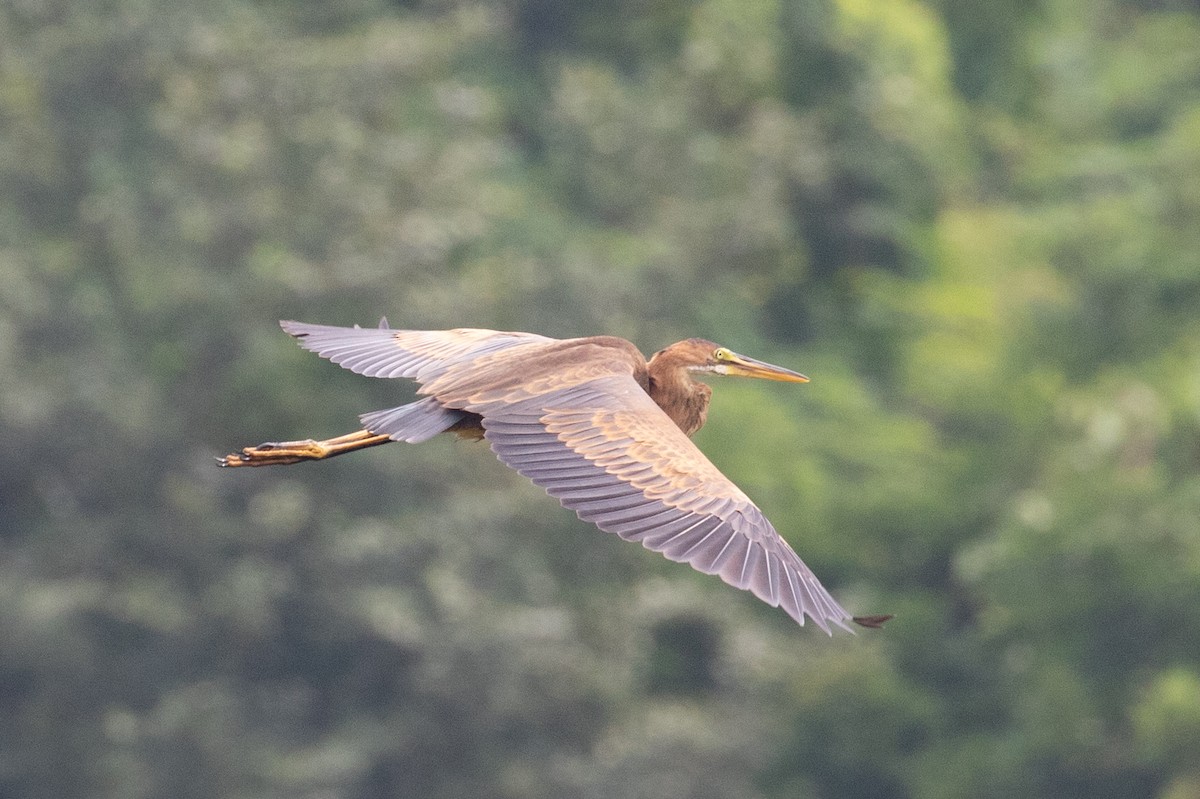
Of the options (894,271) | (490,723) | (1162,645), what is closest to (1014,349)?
(894,271)

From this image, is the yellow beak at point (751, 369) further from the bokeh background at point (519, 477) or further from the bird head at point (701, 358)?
the bokeh background at point (519, 477)

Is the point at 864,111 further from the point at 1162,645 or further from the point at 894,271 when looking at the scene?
the point at 1162,645

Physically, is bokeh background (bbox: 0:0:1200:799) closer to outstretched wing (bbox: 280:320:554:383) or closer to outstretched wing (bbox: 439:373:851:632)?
outstretched wing (bbox: 280:320:554:383)

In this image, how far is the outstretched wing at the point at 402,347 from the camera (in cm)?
903

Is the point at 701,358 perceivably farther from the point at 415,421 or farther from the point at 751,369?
the point at 415,421

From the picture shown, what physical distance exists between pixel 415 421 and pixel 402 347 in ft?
4.15

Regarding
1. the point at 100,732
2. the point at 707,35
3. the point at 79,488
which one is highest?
the point at 707,35

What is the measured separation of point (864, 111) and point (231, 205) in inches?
338

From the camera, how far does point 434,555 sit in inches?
882

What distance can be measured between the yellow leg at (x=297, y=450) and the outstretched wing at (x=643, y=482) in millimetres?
554

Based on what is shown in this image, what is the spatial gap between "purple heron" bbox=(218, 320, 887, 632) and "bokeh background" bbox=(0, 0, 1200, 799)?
41.9 ft

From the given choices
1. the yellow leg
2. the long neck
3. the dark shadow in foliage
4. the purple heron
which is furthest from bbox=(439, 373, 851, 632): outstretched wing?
the dark shadow in foliage

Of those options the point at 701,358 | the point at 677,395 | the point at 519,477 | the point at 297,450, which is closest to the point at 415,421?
the point at 297,450

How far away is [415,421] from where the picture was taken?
8188mm
